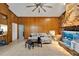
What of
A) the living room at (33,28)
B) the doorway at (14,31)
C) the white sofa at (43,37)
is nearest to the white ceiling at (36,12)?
the living room at (33,28)

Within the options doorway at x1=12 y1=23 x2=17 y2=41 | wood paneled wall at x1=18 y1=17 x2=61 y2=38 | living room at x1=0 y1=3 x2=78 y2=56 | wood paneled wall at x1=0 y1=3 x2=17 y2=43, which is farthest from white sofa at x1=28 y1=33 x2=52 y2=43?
wood paneled wall at x1=0 y1=3 x2=17 y2=43

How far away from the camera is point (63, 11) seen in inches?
126

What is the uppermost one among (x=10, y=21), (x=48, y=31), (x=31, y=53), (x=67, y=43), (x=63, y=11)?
(x=63, y=11)

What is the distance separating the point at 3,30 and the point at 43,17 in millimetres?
1032

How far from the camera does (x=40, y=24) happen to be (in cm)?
334

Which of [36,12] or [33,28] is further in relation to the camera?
[33,28]

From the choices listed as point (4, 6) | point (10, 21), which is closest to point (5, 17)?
point (10, 21)

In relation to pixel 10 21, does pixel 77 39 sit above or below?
below

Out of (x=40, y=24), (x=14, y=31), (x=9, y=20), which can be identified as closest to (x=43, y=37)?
(x=40, y=24)

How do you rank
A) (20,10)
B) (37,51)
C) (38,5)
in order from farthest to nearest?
1. (20,10)
2. (37,51)
3. (38,5)

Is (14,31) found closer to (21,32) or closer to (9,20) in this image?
(21,32)

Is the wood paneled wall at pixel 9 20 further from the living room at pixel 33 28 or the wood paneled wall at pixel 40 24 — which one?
the wood paneled wall at pixel 40 24

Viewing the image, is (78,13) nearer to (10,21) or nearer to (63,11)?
(63,11)

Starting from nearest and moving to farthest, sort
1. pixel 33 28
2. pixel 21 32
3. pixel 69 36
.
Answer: pixel 69 36 → pixel 33 28 → pixel 21 32
